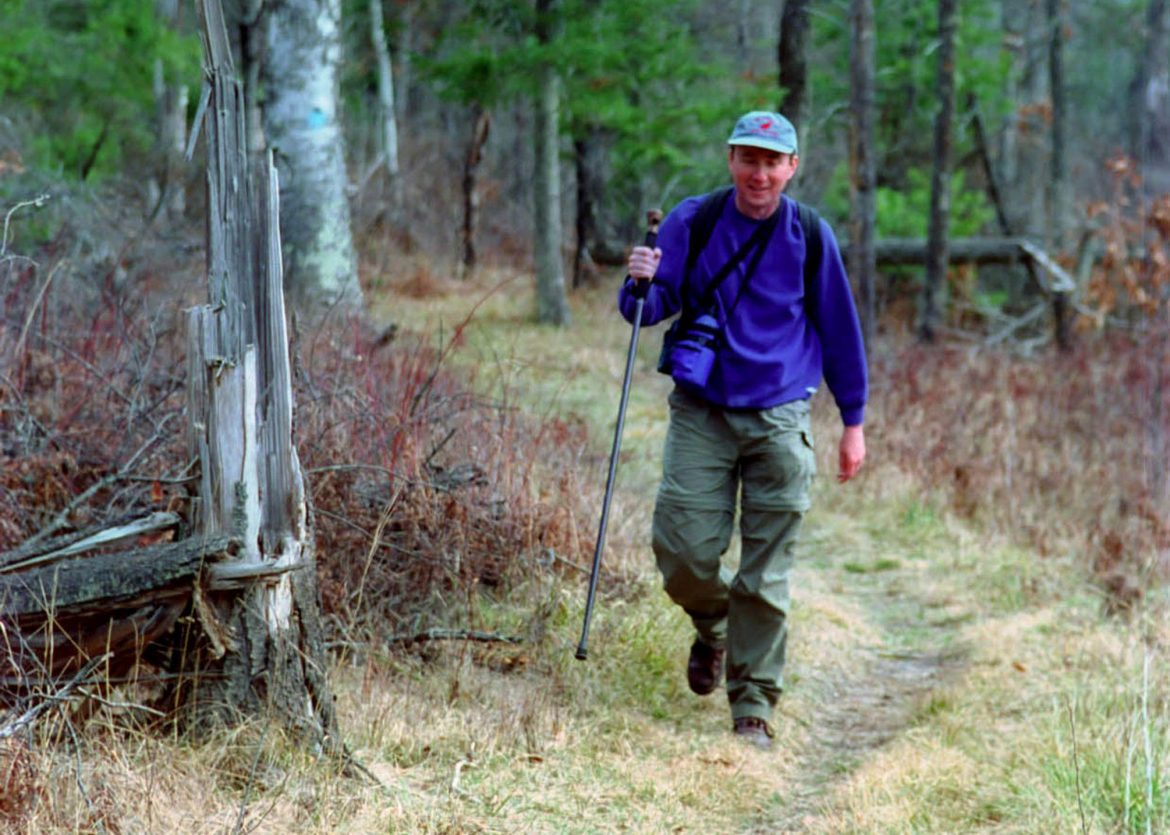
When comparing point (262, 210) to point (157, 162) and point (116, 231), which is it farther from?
point (157, 162)

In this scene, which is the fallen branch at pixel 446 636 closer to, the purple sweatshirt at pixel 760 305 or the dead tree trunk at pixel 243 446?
the dead tree trunk at pixel 243 446

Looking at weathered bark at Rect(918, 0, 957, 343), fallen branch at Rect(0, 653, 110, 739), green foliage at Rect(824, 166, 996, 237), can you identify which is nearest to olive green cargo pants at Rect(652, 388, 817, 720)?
fallen branch at Rect(0, 653, 110, 739)

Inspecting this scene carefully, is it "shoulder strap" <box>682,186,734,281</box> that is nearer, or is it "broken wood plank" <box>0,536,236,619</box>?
"broken wood plank" <box>0,536,236,619</box>

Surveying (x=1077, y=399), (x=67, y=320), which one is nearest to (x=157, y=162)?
(x=67, y=320)

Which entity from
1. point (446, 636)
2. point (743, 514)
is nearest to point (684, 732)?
point (743, 514)

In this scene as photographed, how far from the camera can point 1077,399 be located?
1148 centimetres

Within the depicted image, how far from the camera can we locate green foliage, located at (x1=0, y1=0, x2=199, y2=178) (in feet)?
40.1

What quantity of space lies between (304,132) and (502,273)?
27.7ft

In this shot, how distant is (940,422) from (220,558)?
23.9 ft

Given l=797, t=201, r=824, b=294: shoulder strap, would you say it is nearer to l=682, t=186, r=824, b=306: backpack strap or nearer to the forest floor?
l=682, t=186, r=824, b=306: backpack strap

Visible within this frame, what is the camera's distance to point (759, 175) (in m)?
4.68

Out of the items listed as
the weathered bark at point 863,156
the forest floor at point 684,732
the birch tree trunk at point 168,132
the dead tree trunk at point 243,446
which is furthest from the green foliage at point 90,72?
the dead tree trunk at point 243,446

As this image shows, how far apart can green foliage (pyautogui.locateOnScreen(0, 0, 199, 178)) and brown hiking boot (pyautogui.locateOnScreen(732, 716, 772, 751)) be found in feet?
30.4

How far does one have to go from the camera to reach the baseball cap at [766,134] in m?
4.58
